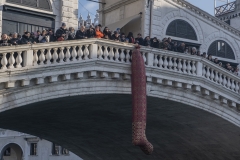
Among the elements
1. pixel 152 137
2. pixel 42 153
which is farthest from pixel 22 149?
pixel 152 137

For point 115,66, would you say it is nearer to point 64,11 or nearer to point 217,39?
point 64,11

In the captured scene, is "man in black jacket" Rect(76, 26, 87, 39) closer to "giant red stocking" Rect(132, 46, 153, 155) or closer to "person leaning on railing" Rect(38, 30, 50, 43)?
"person leaning on railing" Rect(38, 30, 50, 43)

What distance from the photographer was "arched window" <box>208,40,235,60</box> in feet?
92.2

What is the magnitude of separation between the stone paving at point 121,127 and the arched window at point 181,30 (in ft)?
13.1

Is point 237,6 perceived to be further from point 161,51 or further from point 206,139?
point 161,51

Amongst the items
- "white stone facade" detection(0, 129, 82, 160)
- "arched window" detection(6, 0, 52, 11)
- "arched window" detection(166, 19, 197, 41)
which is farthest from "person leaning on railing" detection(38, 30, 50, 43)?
"white stone facade" detection(0, 129, 82, 160)

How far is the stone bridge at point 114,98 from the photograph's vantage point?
61.0 ft

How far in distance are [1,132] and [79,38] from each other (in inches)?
1172

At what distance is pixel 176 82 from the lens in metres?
21.9

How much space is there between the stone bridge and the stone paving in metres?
0.04

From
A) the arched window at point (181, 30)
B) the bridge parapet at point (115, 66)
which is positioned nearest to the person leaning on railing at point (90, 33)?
the bridge parapet at point (115, 66)

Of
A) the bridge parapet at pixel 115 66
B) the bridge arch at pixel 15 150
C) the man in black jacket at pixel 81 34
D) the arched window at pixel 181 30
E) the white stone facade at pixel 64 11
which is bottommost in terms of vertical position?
the bridge arch at pixel 15 150

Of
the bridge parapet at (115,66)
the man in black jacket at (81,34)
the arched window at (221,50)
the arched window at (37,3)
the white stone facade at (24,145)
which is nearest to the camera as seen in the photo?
the bridge parapet at (115,66)

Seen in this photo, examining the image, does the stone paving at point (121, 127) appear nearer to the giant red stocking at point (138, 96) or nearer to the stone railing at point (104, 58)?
the giant red stocking at point (138, 96)
